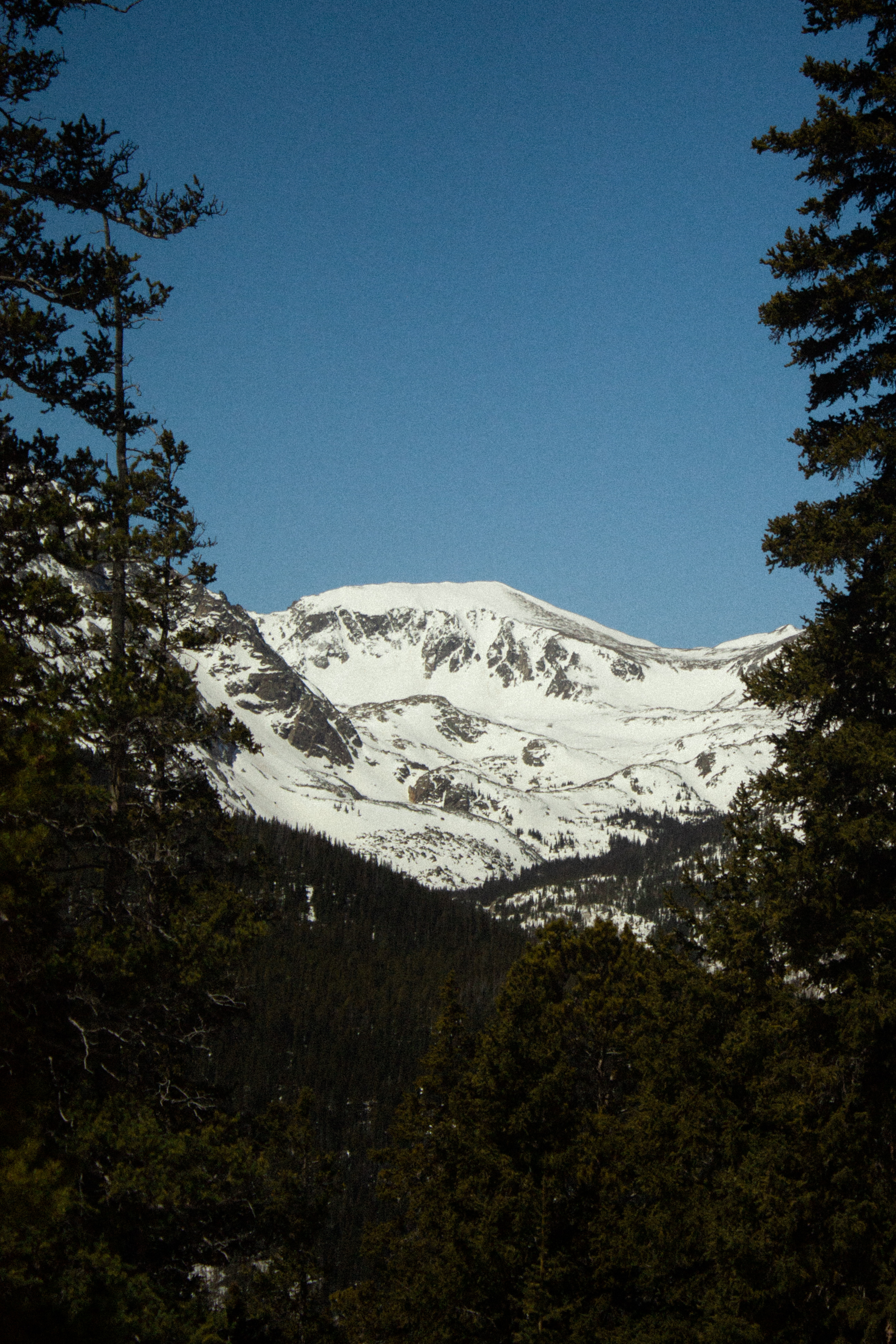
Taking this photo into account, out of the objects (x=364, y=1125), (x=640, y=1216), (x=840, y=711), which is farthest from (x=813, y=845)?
(x=364, y=1125)

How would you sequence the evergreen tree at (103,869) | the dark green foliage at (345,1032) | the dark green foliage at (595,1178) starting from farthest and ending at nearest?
the dark green foliage at (345,1032) < the dark green foliage at (595,1178) < the evergreen tree at (103,869)

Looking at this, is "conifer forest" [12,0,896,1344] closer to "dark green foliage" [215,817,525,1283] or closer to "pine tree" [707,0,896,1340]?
"pine tree" [707,0,896,1340]

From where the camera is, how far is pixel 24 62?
11.9 metres

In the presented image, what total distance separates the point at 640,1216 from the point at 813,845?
26.8ft

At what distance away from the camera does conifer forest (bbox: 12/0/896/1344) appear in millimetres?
10547

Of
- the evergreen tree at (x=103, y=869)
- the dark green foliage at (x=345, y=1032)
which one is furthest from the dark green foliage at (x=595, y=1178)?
the dark green foliage at (x=345, y=1032)

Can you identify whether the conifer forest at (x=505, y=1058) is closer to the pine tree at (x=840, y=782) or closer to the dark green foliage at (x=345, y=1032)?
the pine tree at (x=840, y=782)

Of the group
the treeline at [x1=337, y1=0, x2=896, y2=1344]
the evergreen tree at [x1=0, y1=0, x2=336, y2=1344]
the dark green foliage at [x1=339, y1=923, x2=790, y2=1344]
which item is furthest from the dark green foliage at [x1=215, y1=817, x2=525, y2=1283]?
the evergreen tree at [x1=0, y1=0, x2=336, y2=1344]

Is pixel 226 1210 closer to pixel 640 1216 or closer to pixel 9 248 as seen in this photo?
pixel 640 1216

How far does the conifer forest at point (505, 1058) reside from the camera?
1055cm

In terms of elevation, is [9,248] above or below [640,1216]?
above

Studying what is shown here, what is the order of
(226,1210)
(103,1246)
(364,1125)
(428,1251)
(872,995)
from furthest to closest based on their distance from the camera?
(364,1125) < (428,1251) < (226,1210) < (872,995) < (103,1246)

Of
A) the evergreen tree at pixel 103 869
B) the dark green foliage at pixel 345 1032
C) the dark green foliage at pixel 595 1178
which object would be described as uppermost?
the evergreen tree at pixel 103 869

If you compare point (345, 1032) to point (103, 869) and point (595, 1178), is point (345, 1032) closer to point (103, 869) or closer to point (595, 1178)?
point (595, 1178)
